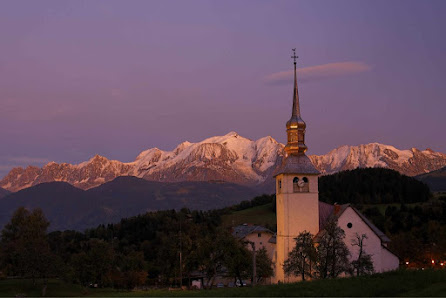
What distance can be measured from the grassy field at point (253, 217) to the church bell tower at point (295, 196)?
73.3 m

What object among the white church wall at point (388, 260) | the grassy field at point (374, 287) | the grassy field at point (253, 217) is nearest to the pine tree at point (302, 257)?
the white church wall at point (388, 260)

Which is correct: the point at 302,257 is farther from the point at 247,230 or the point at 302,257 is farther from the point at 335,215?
the point at 247,230

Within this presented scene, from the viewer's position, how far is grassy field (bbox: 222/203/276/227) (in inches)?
6038

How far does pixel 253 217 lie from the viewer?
161875 mm

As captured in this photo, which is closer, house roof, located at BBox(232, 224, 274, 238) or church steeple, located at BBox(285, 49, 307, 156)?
church steeple, located at BBox(285, 49, 307, 156)

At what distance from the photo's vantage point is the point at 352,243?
71438mm

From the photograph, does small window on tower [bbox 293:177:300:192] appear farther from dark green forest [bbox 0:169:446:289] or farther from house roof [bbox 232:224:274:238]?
house roof [bbox 232:224:274:238]

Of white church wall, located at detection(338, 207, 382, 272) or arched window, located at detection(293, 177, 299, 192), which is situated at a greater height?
arched window, located at detection(293, 177, 299, 192)

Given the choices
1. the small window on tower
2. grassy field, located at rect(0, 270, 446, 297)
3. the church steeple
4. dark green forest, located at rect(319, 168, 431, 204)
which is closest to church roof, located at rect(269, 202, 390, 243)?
the small window on tower

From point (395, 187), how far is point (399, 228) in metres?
45.5

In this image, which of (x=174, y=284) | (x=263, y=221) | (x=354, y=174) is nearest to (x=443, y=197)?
(x=354, y=174)

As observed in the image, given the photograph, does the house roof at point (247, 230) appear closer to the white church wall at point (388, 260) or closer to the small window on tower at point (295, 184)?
the small window on tower at point (295, 184)

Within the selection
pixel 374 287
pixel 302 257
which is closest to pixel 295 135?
pixel 302 257

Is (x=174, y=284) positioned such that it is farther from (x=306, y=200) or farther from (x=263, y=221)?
(x=263, y=221)
